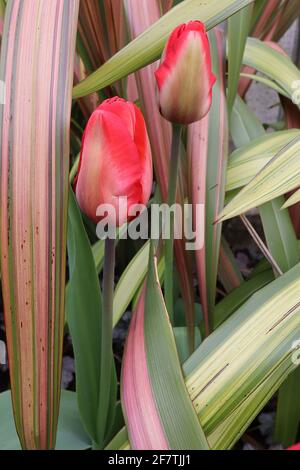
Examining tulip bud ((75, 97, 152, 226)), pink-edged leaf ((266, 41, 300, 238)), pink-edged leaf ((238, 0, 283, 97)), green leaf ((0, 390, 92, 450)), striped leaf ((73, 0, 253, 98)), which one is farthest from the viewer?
pink-edged leaf ((238, 0, 283, 97))

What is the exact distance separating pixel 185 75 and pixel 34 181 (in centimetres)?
12

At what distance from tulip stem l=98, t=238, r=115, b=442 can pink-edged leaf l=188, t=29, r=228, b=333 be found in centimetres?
15

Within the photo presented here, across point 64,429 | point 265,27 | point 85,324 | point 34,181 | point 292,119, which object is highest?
point 265,27

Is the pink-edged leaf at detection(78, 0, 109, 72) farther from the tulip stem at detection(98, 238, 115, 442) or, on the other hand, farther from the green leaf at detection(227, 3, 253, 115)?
the tulip stem at detection(98, 238, 115, 442)

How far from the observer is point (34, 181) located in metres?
0.39

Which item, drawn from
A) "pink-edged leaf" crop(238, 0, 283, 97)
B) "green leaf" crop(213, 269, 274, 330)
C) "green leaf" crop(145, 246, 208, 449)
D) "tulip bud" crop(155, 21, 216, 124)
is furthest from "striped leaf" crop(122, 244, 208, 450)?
"pink-edged leaf" crop(238, 0, 283, 97)

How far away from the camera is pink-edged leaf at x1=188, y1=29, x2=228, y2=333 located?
23.3 inches

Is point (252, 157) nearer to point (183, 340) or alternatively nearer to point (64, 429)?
point (183, 340)

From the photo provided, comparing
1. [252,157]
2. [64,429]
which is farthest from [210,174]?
[64,429]

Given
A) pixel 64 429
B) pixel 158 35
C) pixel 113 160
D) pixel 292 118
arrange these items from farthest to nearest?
1. pixel 292 118
2. pixel 64 429
3. pixel 158 35
4. pixel 113 160

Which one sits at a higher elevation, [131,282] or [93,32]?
[93,32]

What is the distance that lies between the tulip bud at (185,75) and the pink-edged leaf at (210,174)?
0.20m

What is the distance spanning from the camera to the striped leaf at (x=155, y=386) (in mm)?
400

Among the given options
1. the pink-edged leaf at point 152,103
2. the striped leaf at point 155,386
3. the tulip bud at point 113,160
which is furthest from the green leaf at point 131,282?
the tulip bud at point 113,160
